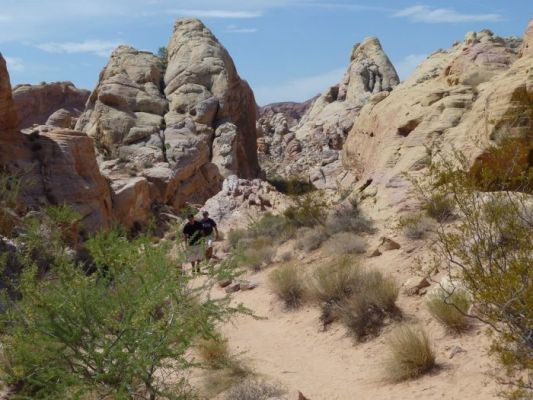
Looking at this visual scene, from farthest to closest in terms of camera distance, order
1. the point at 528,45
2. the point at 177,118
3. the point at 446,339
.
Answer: the point at 177,118, the point at 528,45, the point at 446,339

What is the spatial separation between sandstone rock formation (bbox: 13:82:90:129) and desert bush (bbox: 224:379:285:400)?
48.6 metres

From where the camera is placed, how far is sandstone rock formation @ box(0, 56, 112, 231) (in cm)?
1838

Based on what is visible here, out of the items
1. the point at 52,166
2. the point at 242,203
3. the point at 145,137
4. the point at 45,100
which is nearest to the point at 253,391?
the point at 52,166

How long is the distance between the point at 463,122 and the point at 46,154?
12443 mm

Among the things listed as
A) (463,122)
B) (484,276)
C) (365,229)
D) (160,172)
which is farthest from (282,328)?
(160,172)

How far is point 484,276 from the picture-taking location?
4727 mm

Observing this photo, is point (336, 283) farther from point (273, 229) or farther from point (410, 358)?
point (273, 229)

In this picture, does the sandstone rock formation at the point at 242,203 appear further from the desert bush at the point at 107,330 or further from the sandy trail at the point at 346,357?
the desert bush at the point at 107,330

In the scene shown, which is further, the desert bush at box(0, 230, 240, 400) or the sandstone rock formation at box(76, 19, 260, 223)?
the sandstone rock formation at box(76, 19, 260, 223)

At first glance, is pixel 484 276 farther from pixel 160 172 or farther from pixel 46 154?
pixel 160 172

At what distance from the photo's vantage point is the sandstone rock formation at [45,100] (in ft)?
179

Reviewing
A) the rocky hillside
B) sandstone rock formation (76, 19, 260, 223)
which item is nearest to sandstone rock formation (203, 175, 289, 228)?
the rocky hillside

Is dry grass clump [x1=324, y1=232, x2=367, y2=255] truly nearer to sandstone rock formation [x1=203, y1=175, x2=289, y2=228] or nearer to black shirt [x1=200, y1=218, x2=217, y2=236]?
black shirt [x1=200, y1=218, x2=217, y2=236]

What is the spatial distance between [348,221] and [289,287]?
3107 mm
